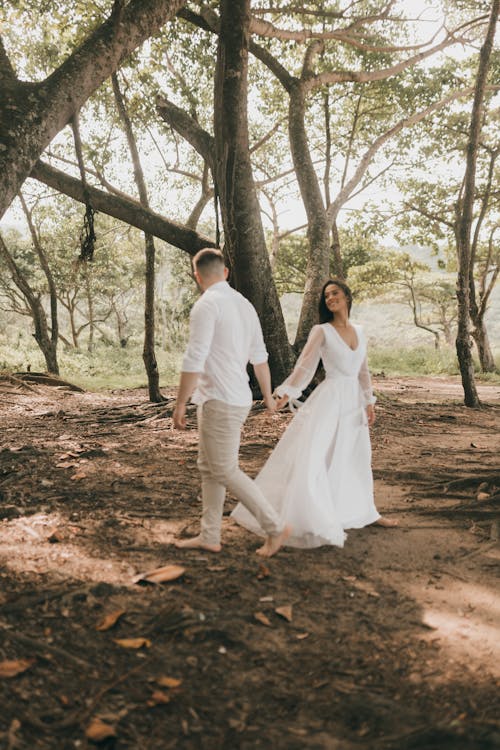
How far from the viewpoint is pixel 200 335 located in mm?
3498

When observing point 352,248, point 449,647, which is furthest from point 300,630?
point 352,248

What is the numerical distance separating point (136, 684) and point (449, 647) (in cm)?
153

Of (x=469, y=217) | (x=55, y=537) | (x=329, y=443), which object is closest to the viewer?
(x=55, y=537)

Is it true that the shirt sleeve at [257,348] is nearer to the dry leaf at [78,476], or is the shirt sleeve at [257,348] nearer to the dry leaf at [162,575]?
the dry leaf at [162,575]

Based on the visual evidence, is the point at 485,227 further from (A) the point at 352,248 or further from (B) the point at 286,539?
(B) the point at 286,539

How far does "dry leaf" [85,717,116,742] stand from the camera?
203 centimetres

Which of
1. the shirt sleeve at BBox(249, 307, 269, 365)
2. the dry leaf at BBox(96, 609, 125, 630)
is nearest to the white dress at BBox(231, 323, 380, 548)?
the shirt sleeve at BBox(249, 307, 269, 365)

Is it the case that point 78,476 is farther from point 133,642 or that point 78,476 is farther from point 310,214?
point 310,214

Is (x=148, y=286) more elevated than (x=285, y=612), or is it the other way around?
(x=148, y=286)

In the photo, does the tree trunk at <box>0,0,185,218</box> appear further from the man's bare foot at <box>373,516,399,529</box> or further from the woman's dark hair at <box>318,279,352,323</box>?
the man's bare foot at <box>373,516,399,529</box>

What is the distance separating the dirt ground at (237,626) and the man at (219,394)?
315 mm

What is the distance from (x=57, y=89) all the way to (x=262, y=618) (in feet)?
16.8

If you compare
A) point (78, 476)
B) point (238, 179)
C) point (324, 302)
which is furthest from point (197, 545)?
point (238, 179)

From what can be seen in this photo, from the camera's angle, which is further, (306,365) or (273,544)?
(306,365)
